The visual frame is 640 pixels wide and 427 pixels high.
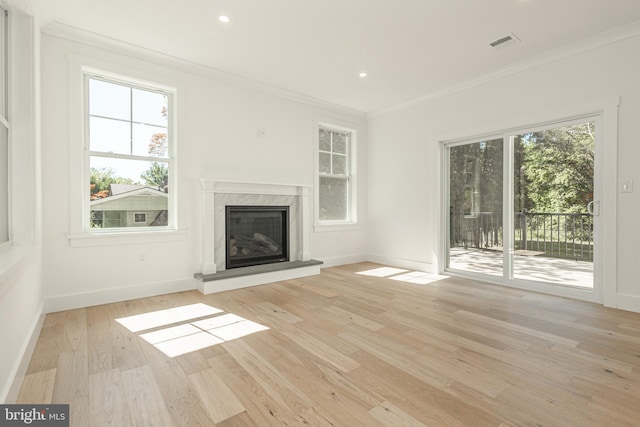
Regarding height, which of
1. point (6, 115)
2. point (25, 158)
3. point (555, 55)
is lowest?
point (25, 158)

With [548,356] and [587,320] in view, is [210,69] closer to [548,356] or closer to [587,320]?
[548,356]

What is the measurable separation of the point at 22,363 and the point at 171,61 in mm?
3151

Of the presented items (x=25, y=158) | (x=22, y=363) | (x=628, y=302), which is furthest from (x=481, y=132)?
(x=22, y=363)

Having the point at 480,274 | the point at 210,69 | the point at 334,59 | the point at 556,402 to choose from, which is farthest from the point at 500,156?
the point at 210,69

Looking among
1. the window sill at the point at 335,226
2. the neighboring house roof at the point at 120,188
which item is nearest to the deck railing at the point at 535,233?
the window sill at the point at 335,226

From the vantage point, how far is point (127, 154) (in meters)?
3.43

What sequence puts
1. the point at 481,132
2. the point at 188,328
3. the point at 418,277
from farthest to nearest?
the point at 418,277 < the point at 481,132 < the point at 188,328

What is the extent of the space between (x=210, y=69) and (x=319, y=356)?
11.4 feet

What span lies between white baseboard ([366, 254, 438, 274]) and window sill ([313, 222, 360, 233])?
63 cm

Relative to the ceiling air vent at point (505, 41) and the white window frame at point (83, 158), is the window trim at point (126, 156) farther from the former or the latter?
the ceiling air vent at point (505, 41)

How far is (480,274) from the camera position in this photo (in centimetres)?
431

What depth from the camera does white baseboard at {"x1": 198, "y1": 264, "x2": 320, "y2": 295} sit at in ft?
11.9

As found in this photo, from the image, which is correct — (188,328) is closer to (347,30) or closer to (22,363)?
(22,363)

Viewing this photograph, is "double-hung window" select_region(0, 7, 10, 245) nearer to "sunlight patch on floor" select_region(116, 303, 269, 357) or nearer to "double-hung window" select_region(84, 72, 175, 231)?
"double-hung window" select_region(84, 72, 175, 231)
